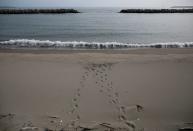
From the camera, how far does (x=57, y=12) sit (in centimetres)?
2227

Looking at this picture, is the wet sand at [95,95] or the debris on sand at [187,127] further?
the wet sand at [95,95]

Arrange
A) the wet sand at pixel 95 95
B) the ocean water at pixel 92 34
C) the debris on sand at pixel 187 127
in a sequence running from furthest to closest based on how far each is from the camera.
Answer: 1. the ocean water at pixel 92 34
2. the wet sand at pixel 95 95
3. the debris on sand at pixel 187 127

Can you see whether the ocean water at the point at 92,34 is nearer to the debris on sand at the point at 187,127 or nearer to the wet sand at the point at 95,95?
the wet sand at the point at 95,95

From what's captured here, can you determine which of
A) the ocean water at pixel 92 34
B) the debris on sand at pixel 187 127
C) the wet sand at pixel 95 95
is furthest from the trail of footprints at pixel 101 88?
the ocean water at pixel 92 34

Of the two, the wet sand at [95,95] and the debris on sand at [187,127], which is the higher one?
the wet sand at [95,95]

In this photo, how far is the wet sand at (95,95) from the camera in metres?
2.55

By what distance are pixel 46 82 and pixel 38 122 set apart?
105 centimetres

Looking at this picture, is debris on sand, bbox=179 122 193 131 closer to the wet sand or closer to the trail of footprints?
the wet sand

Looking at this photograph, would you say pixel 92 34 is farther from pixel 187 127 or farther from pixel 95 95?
pixel 187 127

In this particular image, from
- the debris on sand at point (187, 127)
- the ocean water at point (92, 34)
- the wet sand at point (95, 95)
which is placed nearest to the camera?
the debris on sand at point (187, 127)

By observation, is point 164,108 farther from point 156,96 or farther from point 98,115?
point 98,115

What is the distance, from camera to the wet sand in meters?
2.55

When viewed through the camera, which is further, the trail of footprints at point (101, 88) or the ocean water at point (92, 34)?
the ocean water at point (92, 34)

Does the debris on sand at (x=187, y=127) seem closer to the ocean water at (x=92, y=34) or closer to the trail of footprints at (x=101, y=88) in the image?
the trail of footprints at (x=101, y=88)
